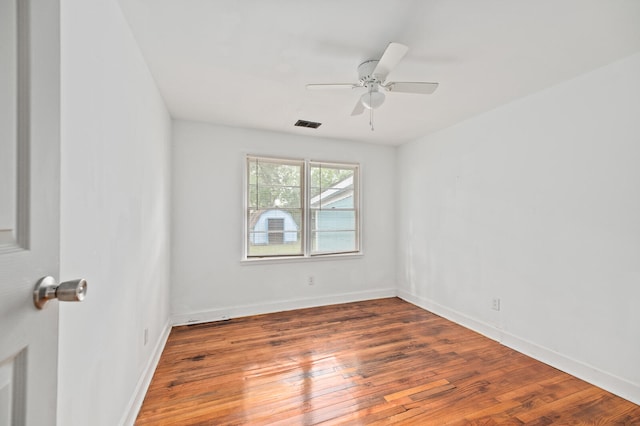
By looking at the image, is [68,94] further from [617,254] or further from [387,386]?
[617,254]

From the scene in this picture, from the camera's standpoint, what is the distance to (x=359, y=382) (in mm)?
2191

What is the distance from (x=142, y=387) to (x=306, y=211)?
103 inches

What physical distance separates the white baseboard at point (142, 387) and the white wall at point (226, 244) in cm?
80

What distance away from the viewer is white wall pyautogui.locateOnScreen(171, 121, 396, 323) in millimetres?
Result: 3391

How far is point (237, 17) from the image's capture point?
65.8 inches

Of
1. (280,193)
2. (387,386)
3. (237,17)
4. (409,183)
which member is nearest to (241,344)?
(387,386)

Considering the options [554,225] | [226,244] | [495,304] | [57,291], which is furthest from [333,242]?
[57,291]

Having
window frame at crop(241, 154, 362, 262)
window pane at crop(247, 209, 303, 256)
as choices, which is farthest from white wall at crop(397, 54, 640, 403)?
window pane at crop(247, 209, 303, 256)

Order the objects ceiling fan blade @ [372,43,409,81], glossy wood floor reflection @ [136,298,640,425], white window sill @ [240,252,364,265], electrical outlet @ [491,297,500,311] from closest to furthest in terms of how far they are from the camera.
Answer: ceiling fan blade @ [372,43,409,81] < glossy wood floor reflection @ [136,298,640,425] < electrical outlet @ [491,297,500,311] < white window sill @ [240,252,364,265]

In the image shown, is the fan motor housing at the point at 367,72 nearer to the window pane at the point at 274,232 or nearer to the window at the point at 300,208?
the window at the point at 300,208

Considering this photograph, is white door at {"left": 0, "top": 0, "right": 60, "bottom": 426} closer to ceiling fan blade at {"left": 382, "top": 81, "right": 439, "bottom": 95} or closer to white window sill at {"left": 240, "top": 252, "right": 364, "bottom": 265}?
ceiling fan blade at {"left": 382, "top": 81, "right": 439, "bottom": 95}

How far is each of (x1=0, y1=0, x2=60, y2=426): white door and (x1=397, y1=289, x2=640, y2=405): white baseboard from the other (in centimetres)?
323

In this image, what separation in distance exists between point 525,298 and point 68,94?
140 inches

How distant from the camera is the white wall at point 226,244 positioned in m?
3.39
